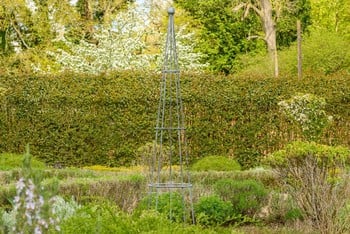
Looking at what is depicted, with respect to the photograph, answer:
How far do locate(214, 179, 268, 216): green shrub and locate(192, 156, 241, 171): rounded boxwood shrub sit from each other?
538 centimetres

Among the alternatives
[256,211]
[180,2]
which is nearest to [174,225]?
[256,211]

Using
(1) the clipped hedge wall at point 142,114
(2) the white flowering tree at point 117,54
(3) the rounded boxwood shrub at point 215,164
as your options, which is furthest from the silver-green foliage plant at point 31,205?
(2) the white flowering tree at point 117,54

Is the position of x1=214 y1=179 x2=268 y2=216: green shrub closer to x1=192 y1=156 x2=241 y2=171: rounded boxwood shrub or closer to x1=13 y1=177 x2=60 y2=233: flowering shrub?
x1=192 y1=156 x2=241 y2=171: rounded boxwood shrub

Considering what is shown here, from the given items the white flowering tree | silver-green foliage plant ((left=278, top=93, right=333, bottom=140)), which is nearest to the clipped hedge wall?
silver-green foliage plant ((left=278, top=93, right=333, bottom=140))

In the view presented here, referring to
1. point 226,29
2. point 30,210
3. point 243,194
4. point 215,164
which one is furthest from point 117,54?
point 30,210

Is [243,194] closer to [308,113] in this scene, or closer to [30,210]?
[308,113]

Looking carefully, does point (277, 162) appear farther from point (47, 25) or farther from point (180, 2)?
point (180, 2)

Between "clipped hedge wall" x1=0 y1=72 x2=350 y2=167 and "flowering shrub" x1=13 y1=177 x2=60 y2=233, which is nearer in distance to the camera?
"flowering shrub" x1=13 y1=177 x2=60 y2=233

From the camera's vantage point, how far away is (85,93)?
61.7 feet

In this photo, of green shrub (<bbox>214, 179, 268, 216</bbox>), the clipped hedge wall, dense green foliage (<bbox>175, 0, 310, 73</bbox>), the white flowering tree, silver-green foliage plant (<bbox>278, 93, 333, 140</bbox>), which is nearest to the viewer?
green shrub (<bbox>214, 179, 268, 216</bbox>)

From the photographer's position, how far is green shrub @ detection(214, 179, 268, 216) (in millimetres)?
11062

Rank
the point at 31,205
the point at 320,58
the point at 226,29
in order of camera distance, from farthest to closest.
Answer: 1. the point at 226,29
2. the point at 320,58
3. the point at 31,205

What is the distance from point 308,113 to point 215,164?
2.47 metres

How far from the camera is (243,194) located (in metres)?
11.1
